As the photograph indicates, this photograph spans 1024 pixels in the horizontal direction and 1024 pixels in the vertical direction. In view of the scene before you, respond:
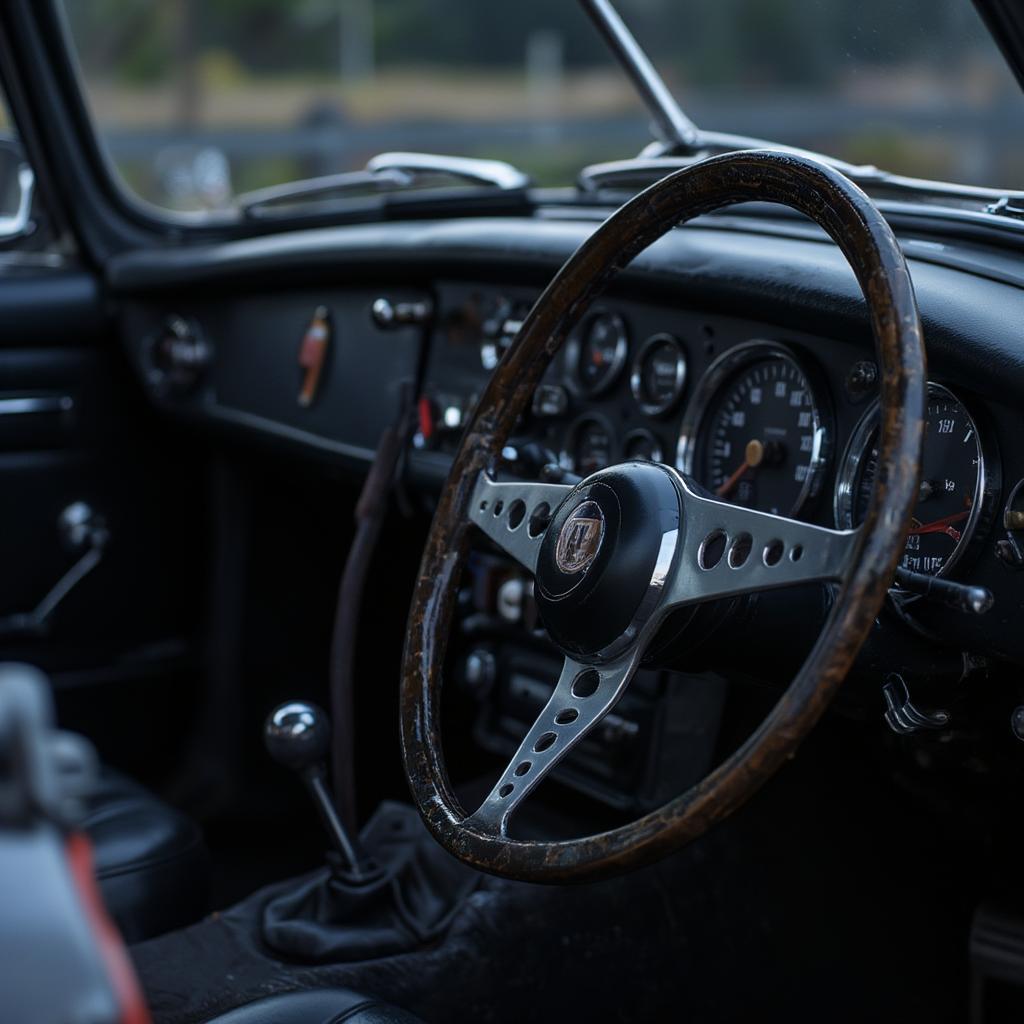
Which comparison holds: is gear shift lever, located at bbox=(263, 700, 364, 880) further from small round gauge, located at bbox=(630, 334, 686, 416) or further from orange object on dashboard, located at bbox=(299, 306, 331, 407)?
orange object on dashboard, located at bbox=(299, 306, 331, 407)

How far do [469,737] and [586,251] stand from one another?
1.23 meters

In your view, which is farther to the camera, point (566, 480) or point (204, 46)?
point (204, 46)

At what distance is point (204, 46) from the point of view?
10.3 m

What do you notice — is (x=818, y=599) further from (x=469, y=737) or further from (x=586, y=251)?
(x=469, y=737)

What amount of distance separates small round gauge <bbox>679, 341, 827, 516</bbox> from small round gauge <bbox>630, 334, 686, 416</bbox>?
0.05 meters

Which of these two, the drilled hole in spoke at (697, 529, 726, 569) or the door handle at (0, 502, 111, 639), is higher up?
the drilled hole in spoke at (697, 529, 726, 569)

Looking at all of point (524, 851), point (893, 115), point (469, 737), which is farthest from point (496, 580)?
point (893, 115)

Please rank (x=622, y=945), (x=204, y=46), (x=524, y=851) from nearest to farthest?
(x=524, y=851) → (x=622, y=945) → (x=204, y=46)

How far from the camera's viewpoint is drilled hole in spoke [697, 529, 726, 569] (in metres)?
1.15

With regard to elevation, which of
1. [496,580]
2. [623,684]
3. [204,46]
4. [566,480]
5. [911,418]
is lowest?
[496,580]

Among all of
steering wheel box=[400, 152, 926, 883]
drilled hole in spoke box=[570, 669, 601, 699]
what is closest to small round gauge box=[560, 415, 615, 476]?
steering wheel box=[400, 152, 926, 883]

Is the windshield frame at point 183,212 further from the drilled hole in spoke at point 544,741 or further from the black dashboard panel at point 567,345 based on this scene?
the drilled hole in spoke at point 544,741

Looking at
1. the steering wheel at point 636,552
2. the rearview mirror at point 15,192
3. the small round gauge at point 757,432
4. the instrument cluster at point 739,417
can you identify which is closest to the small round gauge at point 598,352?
the instrument cluster at point 739,417

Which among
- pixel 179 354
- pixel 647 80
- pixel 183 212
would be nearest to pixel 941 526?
pixel 647 80
